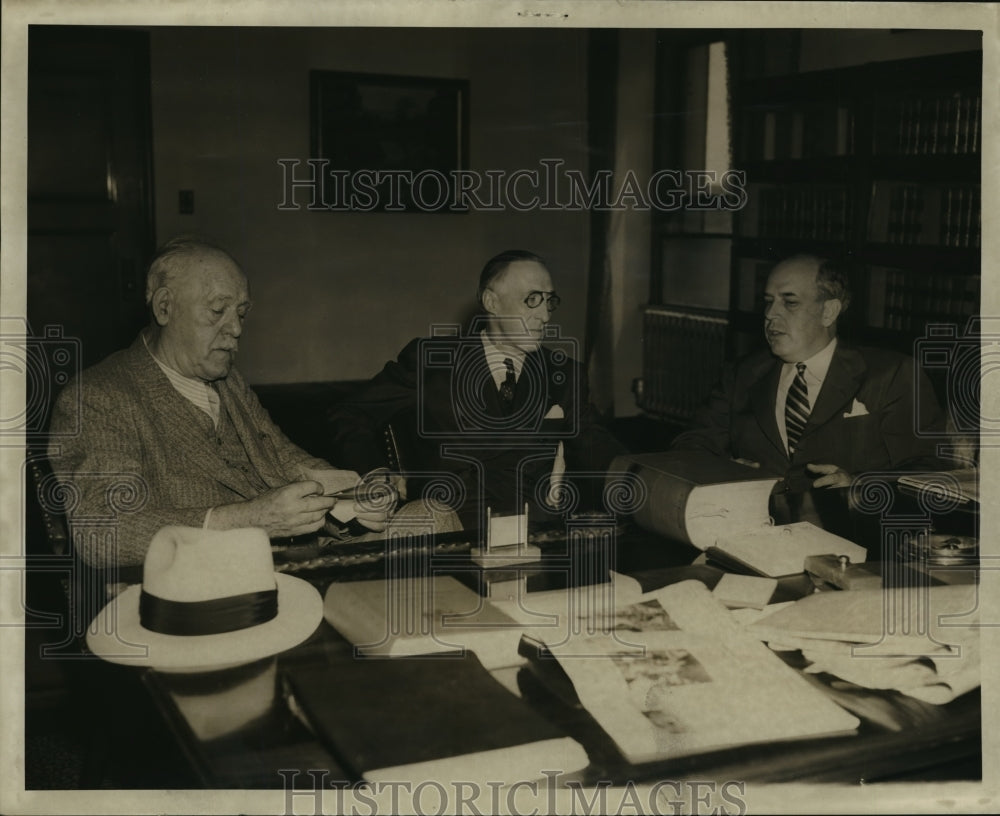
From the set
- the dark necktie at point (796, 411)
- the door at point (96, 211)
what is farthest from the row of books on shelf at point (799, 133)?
the door at point (96, 211)

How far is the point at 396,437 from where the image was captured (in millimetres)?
2646

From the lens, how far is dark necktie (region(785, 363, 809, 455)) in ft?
9.81

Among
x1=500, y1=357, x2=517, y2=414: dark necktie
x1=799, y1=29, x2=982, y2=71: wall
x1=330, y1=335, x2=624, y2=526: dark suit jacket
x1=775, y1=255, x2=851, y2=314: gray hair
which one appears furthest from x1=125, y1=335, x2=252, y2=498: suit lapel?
x1=799, y1=29, x2=982, y2=71: wall

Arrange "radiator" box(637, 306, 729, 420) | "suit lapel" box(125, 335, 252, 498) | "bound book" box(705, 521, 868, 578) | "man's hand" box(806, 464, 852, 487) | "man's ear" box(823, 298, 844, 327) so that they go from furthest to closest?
"radiator" box(637, 306, 729, 420)
"man's ear" box(823, 298, 844, 327)
"man's hand" box(806, 464, 852, 487)
"suit lapel" box(125, 335, 252, 498)
"bound book" box(705, 521, 868, 578)

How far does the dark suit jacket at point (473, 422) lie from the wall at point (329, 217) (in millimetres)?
785

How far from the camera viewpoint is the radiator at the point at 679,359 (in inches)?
215

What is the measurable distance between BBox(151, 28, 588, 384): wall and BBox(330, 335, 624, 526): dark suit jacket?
2.58ft

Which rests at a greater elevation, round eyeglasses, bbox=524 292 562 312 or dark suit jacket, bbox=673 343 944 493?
round eyeglasses, bbox=524 292 562 312

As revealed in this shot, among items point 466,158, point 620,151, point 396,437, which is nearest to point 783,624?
point 396,437

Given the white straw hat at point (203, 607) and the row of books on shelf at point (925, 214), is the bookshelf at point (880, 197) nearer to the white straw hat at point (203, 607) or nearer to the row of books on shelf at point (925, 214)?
the row of books on shelf at point (925, 214)

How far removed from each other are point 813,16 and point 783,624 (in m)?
1.24

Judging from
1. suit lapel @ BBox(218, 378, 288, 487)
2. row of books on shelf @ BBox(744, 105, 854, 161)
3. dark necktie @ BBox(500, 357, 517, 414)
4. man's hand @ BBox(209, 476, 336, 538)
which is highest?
row of books on shelf @ BBox(744, 105, 854, 161)

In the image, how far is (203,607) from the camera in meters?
1.44

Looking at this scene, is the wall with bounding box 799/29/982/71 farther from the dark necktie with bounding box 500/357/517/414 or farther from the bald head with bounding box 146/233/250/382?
the bald head with bounding box 146/233/250/382
